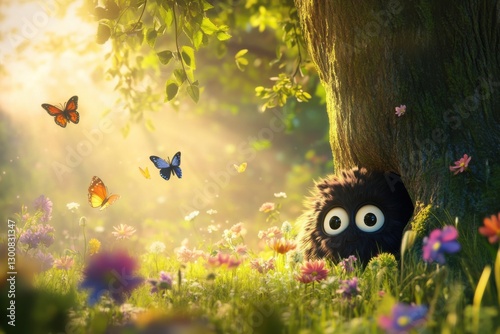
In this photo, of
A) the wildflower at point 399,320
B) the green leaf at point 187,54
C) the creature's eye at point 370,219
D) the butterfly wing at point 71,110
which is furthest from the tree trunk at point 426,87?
the butterfly wing at point 71,110

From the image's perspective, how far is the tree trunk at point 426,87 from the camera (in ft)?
11.2

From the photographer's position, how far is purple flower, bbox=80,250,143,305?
2482 mm

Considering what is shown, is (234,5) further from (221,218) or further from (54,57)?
(221,218)

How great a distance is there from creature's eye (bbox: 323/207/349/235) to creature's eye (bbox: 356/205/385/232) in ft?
0.31

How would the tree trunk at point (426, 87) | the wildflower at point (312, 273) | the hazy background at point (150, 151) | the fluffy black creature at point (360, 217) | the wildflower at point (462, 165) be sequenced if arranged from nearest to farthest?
the wildflower at point (312, 273) → the wildflower at point (462, 165) → the tree trunk at point (426, 87) → the fluffy black creature at point (360, 217) → the hazy background at point (150, 151)

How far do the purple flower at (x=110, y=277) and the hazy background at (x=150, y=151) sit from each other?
5611 mm

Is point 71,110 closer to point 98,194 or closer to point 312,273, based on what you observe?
point 98,194

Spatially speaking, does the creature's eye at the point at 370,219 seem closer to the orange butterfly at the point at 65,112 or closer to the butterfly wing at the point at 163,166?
the butterfly wing at the point at 163,166

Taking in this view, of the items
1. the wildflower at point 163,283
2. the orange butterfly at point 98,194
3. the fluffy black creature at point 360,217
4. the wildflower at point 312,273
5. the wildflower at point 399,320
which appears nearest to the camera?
the wildflower at point 399,320

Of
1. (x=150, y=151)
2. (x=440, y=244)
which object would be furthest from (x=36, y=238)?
(x=150, y=151)

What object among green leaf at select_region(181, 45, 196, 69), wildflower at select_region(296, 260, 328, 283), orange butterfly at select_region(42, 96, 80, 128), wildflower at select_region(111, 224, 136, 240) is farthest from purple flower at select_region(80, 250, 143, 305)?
orange butterfly at select_region(42, 96, 80, 128)

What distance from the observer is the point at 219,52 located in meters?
Result: 6.76

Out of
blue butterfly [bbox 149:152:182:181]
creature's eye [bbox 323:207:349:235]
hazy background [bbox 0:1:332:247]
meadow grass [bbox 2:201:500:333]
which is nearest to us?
meadow grass [bbox 2:201:500:333]

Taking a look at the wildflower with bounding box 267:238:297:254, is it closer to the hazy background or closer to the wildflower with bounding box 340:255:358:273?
the wildflower with bounding box 340:255:358:273
